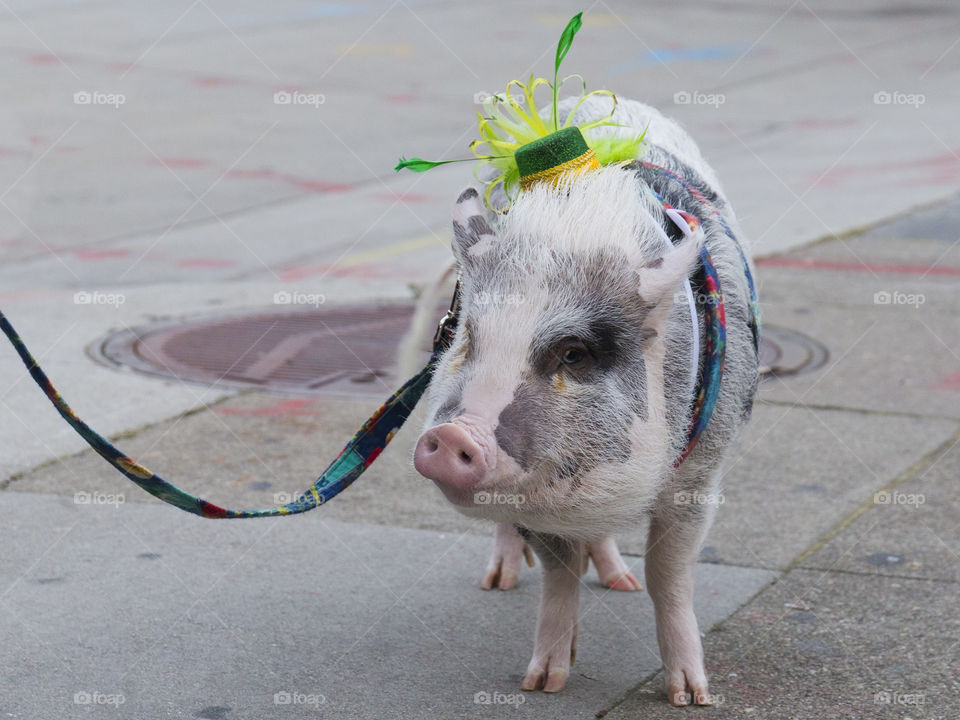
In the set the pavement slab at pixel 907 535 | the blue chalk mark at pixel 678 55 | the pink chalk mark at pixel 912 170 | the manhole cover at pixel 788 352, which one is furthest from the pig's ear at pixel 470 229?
the blue chalk mark at pixel 678 55

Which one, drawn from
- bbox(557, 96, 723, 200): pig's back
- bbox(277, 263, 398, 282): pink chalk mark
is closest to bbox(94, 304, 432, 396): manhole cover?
bbox(277, 263, 398, 282): pink chalk mark

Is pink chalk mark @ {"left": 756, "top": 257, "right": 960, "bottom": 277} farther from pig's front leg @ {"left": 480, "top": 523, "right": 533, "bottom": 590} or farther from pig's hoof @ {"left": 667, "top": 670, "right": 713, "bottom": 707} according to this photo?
pig's hoof @ {"left": 667, "top": 670, "right": 713, "bottom": 707}

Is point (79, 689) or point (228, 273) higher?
point (228, 273)

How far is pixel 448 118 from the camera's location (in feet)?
43.7

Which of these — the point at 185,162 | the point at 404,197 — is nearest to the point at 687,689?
the point at 404,197

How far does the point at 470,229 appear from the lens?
3340 millimetres

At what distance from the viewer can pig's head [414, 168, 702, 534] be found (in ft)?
9.80

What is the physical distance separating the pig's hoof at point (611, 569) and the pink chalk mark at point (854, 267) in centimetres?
450

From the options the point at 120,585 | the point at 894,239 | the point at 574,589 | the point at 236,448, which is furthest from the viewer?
the point at 894,239

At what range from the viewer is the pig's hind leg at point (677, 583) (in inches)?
143

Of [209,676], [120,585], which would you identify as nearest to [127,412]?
[120,585]

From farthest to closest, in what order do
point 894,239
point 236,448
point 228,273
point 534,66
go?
point 534,66, point 894,239, point 228,273, point 236,448

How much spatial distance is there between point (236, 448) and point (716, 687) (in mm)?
2463

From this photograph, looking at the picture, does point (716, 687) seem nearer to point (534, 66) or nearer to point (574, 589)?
point (574, 589)
